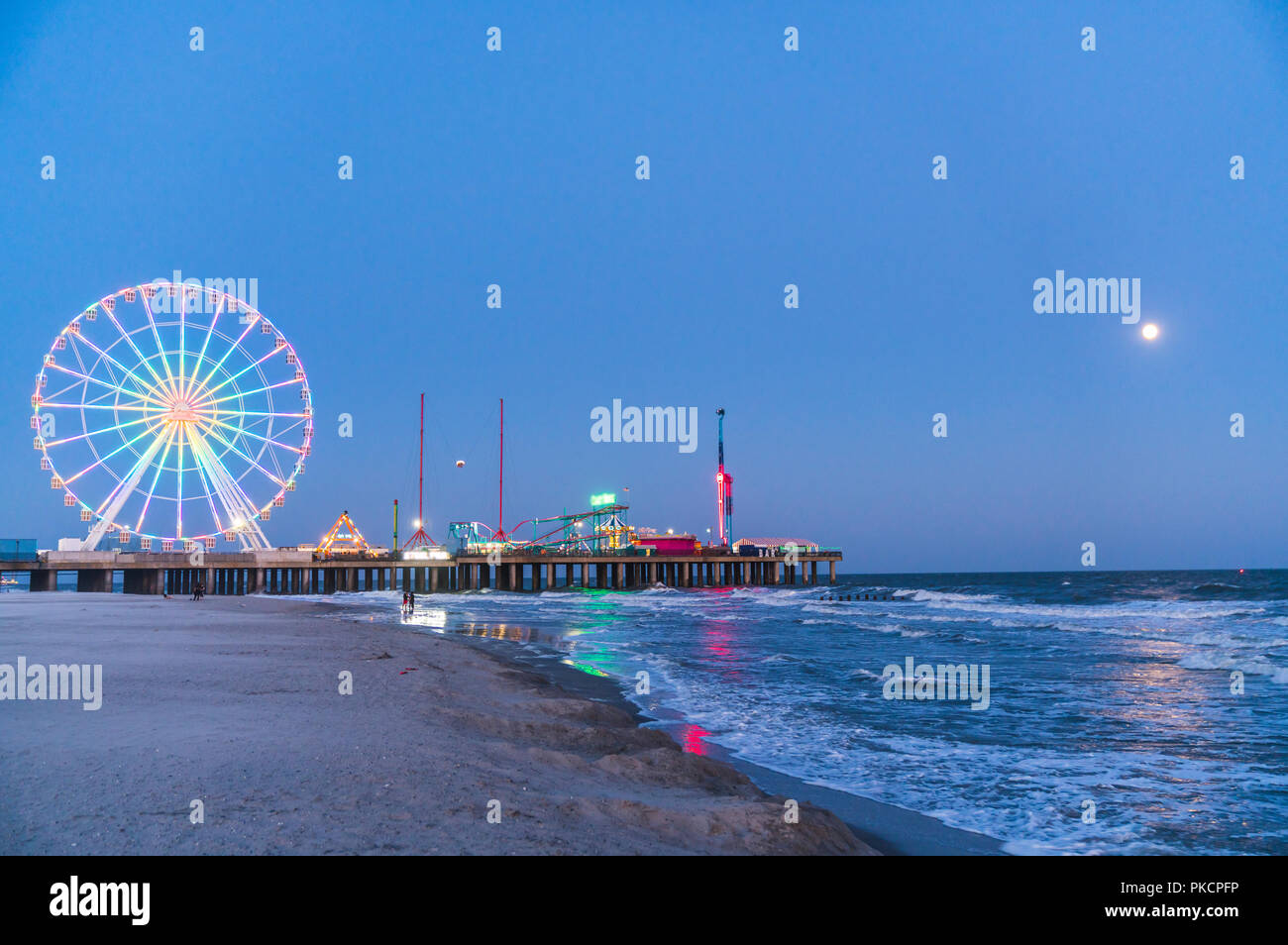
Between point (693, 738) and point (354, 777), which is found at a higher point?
point (354, 777)

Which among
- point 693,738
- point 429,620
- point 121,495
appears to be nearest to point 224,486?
point 121,495

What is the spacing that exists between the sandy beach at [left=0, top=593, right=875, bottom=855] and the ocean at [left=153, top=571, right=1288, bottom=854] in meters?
2.06

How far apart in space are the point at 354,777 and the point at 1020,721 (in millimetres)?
10525

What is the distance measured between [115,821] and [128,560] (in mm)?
64391

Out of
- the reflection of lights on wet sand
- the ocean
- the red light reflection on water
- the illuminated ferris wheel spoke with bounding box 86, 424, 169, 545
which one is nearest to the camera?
the ocean

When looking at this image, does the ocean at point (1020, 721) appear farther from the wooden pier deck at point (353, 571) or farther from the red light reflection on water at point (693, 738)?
the wooden pier deck at point (353, 571)

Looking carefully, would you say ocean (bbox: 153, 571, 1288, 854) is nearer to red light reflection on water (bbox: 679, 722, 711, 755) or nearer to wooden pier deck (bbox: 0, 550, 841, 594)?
red light reflection on water (bbox: 679, 722, 711, 755)

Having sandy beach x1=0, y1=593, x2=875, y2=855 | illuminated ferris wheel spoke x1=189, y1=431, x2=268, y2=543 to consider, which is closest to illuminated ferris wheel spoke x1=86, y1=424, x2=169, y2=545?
illuminated ferris wheel spoke x1=189, y1=431, x2=268, y2=543

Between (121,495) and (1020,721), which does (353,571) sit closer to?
(121,495)

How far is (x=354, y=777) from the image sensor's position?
5.85 m

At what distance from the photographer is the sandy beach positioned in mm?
4598

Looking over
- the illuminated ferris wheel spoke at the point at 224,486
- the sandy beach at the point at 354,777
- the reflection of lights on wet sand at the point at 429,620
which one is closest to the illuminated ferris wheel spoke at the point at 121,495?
the illuminated ferris wheel spoke at the point at 224,486

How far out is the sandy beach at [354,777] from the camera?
15.1 ft

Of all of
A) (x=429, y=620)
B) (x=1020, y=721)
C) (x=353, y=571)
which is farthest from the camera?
(x=353, y=571)
